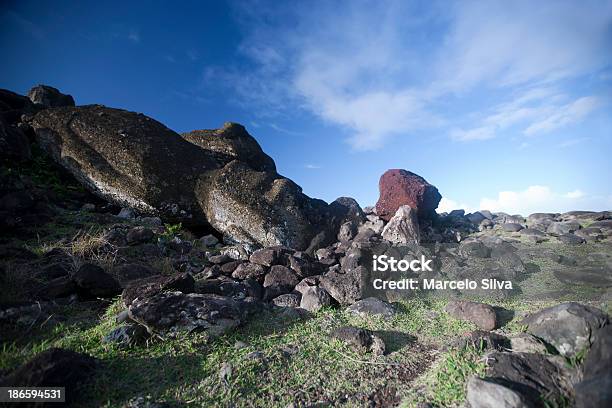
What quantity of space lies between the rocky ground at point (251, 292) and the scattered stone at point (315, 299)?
25 millimetres

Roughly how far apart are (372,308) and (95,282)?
4187 millimetres

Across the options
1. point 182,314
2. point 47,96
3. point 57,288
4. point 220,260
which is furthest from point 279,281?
point 47,96

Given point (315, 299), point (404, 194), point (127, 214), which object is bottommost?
point (315, 299)

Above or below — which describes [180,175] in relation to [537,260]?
above

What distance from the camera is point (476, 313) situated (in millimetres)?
4402

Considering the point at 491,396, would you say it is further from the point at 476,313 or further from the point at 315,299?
the point at 315,299

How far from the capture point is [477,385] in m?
2.49

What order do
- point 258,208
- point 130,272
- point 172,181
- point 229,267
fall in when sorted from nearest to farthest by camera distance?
1. point 130,272
2. point 229,267
3. point 258,208
4. point 172,181

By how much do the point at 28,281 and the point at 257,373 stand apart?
4.05 metres

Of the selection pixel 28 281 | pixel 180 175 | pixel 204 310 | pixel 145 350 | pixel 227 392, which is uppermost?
pixel 180 175

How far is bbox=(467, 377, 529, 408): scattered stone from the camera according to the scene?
228 centimetres

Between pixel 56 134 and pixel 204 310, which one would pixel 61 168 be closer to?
pixel 56 134

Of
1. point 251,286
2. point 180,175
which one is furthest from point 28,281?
point 180,175

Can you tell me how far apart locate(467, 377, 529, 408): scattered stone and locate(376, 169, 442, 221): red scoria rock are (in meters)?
7.43
